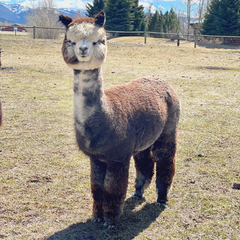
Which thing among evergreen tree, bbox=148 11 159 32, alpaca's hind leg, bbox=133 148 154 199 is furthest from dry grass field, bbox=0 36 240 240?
evergreen tree, bbox=148 11 159 32

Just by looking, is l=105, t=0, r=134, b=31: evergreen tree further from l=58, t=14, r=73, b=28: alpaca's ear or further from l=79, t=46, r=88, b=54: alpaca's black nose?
l=79, t=46, r=88, b=54: alpaca's black nose

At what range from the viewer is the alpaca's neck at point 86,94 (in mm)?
2981

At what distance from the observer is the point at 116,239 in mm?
3322

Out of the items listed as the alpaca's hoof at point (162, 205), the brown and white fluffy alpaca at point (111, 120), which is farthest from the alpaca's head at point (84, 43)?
the alpaca's hoof at point (162, 205)

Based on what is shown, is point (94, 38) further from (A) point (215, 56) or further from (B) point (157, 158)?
(A) point (215, 56)

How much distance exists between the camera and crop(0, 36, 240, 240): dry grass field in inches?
139

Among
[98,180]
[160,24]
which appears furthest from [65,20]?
[160,24]

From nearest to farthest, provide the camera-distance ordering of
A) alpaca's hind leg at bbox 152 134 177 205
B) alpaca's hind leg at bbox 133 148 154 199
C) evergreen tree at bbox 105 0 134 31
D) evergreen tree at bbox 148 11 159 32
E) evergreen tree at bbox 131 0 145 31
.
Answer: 1. alpaca's hind leg at bbox 152 134 177 205
2. alpaca's hind leg at bbox 133 148 154 199
3. evergreen tree at bbox 105 0 134 31
4. evergreen tree at bbox 131 0 145 31
5. evergreen tree at bbox 148 11 159 32

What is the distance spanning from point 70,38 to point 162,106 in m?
1.54

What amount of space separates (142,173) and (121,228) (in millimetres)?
964

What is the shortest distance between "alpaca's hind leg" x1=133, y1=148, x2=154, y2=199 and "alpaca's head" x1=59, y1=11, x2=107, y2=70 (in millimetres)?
1818

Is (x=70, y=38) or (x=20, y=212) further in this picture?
(x=20, y=212)

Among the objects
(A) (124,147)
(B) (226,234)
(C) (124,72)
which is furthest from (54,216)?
(C) (124,72)

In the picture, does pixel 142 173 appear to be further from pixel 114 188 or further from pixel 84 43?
pixel 84 43
